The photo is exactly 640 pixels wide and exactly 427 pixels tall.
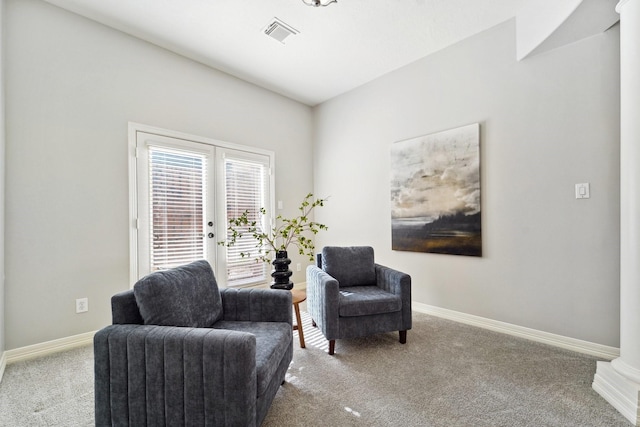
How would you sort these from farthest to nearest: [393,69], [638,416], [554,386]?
[393,69]
[554,386]
[638,416]

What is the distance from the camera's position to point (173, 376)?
128cm

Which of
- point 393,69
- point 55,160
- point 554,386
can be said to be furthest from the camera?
point 393,69

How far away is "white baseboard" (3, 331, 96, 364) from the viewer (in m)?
2.25

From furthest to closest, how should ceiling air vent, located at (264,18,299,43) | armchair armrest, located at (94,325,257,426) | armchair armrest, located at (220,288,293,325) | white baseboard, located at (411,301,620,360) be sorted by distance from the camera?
ceiling air vent, located at (264,18,299,43) < white baseboard, located at (411,301,620,360) < armchair armrest, located at (220,288,293,325) < armchair armrest, located at (94,325,257,426)

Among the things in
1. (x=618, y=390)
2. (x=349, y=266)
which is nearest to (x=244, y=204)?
(x=349, y=266)

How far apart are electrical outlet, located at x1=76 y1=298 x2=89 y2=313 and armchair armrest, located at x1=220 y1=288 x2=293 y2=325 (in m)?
1.52

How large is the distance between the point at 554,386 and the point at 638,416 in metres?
0.39

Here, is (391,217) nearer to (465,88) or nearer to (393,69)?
(465,88)

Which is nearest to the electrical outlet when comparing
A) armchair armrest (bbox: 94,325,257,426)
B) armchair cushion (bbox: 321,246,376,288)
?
armchair armrest (bbox: 94,325,257,426)

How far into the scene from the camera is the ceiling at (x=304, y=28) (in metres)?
2.49

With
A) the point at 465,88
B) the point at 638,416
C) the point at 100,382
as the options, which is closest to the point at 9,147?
the point at 100,382

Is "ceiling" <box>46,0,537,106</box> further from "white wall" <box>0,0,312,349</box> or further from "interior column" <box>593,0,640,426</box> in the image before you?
"interior column" <box>593,0,640,426</box>

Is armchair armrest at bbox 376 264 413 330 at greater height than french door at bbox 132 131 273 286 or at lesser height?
lesser

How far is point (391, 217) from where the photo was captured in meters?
3.61
